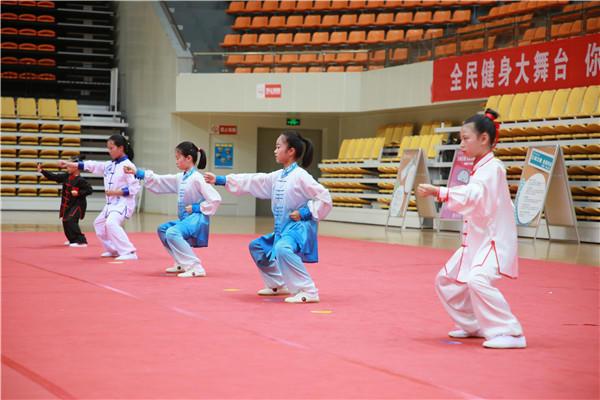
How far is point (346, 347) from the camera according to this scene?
4.43 m

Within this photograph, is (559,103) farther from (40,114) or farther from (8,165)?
(8,165)

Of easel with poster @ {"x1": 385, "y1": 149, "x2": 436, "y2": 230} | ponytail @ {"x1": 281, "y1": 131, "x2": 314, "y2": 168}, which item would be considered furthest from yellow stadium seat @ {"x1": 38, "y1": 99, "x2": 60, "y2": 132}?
ponytail @ {"x1": 281, "y1": 131, "x2": 314, "y2": 168}

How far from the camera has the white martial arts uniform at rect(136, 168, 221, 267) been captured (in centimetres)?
784

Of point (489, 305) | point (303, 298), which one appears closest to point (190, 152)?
point (303, 298)

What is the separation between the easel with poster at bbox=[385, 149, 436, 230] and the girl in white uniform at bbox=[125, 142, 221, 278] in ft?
29.6

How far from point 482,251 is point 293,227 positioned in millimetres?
2012

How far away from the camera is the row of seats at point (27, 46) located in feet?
79.9

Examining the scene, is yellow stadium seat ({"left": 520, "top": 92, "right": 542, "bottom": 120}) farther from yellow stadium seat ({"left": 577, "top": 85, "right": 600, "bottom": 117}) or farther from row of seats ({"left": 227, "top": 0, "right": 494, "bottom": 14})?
row of seats ({"left": 227, "top": 0, "right": 494, "bottom": 14})

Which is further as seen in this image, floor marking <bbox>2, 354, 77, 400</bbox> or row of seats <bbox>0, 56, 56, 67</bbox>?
row of seats <bbox>0, 56, 56, 67</bbox>

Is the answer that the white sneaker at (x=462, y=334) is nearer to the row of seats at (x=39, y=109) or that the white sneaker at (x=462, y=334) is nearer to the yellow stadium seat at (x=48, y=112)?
the yellow stadium seat at (x=48, y=112)

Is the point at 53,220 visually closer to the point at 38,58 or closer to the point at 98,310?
the point at 38,58

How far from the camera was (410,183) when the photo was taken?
16.6 m

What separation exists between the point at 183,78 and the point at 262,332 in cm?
1739

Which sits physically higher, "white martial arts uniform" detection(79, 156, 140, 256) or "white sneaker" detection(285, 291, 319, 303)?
"white martial arts uniform" detection(79, 156, 140, 256)
